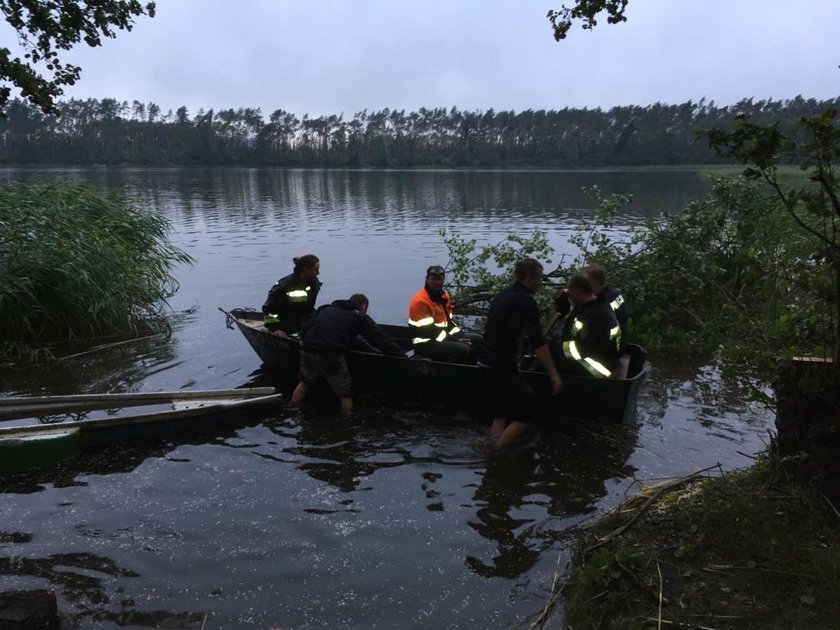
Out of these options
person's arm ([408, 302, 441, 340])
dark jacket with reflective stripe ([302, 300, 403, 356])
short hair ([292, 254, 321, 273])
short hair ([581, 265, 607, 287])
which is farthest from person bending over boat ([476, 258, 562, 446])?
short hair ([292, 254, 321, 273])

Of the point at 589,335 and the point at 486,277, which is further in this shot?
the point at 486,277

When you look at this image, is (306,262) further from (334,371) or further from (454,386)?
(454,386)

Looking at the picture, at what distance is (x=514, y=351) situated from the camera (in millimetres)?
5961

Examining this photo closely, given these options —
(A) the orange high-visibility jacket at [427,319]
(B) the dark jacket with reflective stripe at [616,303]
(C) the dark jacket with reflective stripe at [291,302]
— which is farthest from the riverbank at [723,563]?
(C) the dark jacket with reflective stripe at [291,302]

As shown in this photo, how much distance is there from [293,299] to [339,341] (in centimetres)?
165

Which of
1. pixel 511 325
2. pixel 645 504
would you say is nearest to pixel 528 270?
pixel 511 325

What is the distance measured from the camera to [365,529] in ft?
16.5

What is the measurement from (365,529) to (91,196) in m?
11.4

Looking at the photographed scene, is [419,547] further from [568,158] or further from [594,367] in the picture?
[568,158]

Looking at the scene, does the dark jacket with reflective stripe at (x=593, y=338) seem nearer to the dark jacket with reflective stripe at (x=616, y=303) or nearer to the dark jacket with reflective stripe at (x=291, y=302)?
the dark jacket with reflective stripe at (x=616, y=303)

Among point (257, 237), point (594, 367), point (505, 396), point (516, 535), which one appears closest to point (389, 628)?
point (516, 535)

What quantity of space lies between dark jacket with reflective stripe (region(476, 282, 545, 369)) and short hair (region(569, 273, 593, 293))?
0.52m

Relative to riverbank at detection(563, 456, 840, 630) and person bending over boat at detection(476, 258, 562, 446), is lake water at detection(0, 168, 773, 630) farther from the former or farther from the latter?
riverbank at detection(563, 456, 840, 630)

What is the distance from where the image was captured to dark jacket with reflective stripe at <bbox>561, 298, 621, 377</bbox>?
6184 mm
